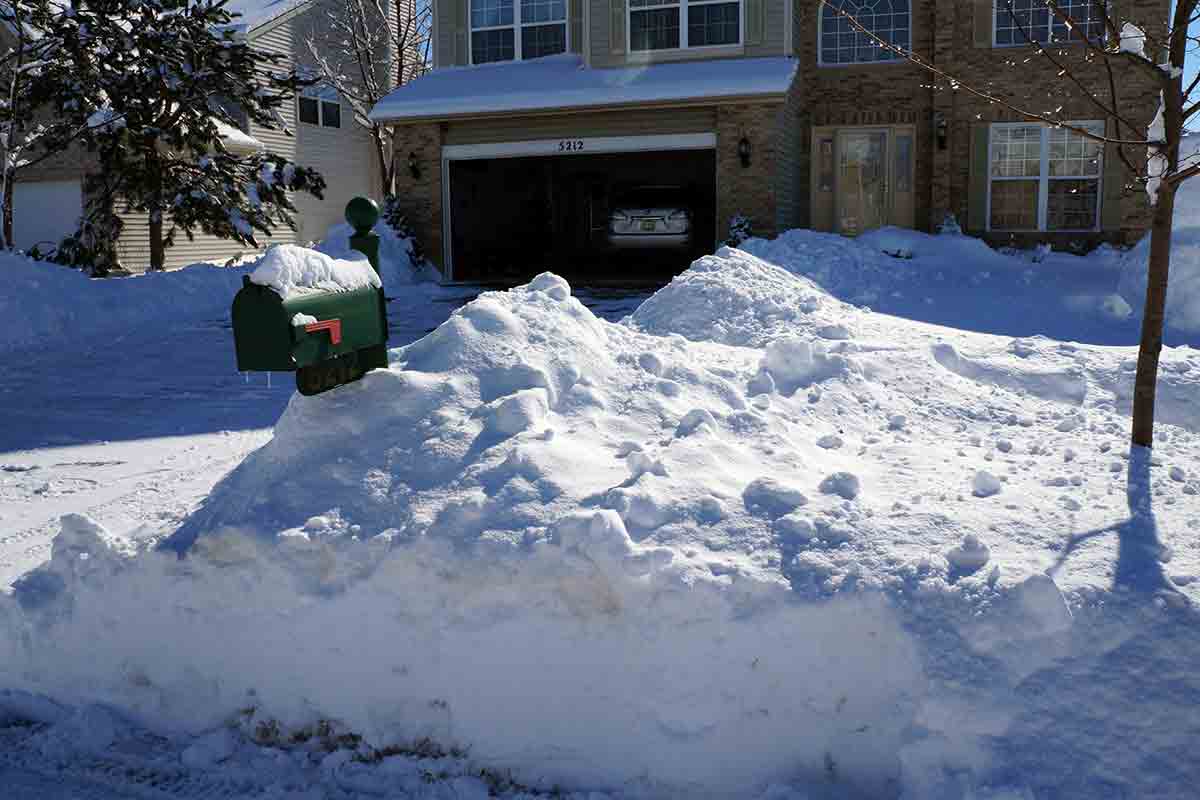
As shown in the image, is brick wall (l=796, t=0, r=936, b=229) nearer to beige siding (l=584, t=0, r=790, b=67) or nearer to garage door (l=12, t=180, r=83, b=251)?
beige siding (l=584, t=0, r=790, b=67)

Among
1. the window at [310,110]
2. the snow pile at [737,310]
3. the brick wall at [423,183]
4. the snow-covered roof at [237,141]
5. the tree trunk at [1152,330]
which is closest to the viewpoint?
the tree trunk at [1152,330]

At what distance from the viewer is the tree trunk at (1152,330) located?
5.06m

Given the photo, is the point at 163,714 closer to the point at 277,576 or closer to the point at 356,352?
the point at 277,576

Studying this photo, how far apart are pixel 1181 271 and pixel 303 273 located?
34.7ft

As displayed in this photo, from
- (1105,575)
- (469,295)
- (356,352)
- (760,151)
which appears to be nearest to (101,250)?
(469,295)

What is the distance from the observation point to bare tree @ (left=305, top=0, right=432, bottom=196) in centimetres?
2803

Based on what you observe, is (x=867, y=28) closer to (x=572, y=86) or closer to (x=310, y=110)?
(x=572, y=86)

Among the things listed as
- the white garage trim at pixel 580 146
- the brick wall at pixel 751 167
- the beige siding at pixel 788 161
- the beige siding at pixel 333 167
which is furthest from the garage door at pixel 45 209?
the beige siding at pixel 788 161

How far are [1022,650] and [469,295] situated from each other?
13.8 meters

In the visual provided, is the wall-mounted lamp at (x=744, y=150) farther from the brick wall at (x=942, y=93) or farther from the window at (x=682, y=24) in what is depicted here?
the brick wall at (x=942, y=93)

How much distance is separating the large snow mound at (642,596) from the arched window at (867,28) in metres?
15.6

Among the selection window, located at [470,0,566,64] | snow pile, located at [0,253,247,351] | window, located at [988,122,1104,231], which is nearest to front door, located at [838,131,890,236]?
window, located at [988,122,1104,231]

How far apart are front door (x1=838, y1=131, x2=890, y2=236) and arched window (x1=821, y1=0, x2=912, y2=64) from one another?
Result: 140 cm

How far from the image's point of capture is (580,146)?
702 inches
